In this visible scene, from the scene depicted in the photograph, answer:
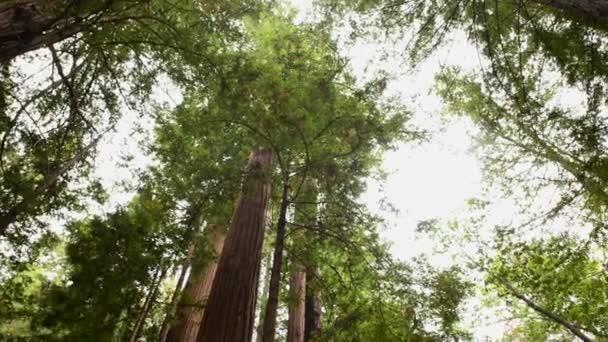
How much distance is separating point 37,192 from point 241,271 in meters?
3.26

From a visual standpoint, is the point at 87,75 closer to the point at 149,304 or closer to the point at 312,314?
the point at 149,304

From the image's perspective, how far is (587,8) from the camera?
3.33 metres

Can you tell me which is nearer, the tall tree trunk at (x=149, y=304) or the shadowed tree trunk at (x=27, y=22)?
the shadowed tree trunk at (x=27, y=22)

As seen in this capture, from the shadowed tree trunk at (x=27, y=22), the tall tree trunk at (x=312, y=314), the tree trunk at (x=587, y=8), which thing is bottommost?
the tall tree trunk at (x=312, y=314)

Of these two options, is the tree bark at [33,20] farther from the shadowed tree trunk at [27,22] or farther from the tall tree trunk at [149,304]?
the tall tree trunk at [149,304]

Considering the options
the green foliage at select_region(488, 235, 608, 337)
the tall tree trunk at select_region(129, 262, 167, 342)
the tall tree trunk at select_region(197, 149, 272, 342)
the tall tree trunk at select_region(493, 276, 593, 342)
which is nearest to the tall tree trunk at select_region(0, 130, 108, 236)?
the tall tree trunk at select_region(129, 262, 167, 342)

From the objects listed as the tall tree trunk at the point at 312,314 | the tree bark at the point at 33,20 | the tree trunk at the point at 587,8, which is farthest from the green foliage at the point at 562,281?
the tree bark at the point at 33,20

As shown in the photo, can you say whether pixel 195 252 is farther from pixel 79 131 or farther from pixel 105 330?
pixel 79 131

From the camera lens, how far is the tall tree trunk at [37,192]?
511cm

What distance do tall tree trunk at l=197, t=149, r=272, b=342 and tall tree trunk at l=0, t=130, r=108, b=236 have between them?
2.25 m

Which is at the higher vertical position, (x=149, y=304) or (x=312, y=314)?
(x=312, y=314)

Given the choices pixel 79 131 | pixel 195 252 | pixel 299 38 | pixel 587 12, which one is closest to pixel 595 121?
pixel 587 12

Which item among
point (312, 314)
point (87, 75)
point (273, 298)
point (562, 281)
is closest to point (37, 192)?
point (87, 75)

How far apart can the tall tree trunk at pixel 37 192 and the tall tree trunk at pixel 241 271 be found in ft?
7.37
